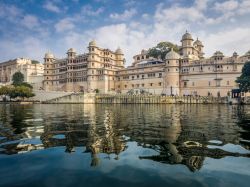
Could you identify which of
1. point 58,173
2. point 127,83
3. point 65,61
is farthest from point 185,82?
point 58,173

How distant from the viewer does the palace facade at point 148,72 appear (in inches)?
2808

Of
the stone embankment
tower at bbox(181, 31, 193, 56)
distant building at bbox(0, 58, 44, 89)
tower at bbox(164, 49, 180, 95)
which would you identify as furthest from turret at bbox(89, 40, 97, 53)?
distant building at bbox(0, 58, 44, 89)

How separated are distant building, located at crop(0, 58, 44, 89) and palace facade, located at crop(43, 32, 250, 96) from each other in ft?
34.3

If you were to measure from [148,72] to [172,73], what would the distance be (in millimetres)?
9866

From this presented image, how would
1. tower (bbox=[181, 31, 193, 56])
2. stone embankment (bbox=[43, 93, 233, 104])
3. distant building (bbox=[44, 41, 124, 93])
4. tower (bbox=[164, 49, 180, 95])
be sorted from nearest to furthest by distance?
stone embankment (bbox=[43, 93, 233, 104])
tower (bbox=[164, 49, 180, 95])
tower (bbox=[181, 31, 193, 56])
distant building (bbox=[44, 41, 124, 93])

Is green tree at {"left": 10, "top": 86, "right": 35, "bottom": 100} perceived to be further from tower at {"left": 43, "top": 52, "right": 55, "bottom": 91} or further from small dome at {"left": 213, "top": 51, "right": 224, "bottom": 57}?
small dome at {"left": 213, "top": 51, "right": 224, "bottom": 57}

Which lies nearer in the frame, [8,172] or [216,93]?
[8,172]

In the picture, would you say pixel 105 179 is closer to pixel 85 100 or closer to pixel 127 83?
pixel 85 100

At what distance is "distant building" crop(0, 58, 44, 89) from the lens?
358 ft

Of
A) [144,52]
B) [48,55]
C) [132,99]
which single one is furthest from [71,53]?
[132,99]

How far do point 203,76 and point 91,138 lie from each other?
219ft

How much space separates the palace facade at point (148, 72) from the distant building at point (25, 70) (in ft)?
34.3

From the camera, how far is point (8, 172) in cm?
754

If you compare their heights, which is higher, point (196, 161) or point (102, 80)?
point (102, 80)
